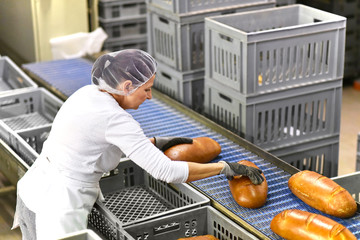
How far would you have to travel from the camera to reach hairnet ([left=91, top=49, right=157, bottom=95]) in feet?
8.51

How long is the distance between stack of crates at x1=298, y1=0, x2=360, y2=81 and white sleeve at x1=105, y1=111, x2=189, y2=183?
472cm

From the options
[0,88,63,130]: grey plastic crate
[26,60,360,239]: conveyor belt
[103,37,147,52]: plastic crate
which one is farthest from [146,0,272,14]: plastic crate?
[103,37,147,52]: plastic crate

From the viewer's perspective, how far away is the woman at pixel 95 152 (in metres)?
2.54

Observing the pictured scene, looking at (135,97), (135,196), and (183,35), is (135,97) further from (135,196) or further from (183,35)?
(183,35)

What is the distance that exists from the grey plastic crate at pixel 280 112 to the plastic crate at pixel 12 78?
4.89 ft

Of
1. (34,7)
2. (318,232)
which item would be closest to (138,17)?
(34,7)

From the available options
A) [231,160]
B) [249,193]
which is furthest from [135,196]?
[249,193]

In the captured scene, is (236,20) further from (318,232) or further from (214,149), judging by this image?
(318,232)

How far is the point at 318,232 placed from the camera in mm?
2389

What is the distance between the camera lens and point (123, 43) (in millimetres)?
6078

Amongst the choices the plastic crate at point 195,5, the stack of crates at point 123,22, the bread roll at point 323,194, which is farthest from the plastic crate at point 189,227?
the stack of crates at point 123,22

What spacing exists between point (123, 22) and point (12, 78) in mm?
1439

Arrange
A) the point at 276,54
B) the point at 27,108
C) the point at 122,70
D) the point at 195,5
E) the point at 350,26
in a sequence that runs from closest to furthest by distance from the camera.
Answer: the point at 122,70
the point at 276,54
the point at 195,5
the point at 27,108
the point at 350,26

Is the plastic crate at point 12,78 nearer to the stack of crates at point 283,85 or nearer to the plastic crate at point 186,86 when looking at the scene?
the plastic crate at point 186,86
